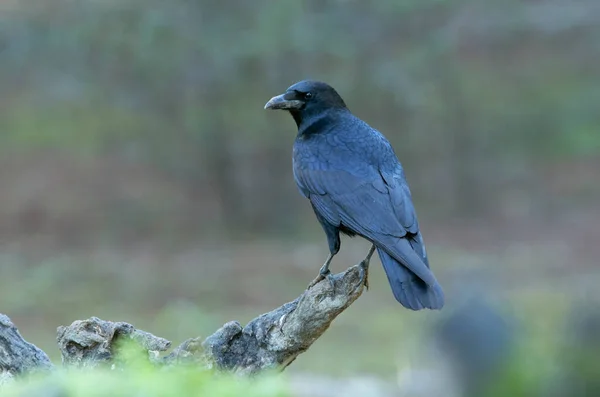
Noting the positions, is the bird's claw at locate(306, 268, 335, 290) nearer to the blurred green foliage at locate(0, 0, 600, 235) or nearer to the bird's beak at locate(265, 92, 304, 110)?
the bird's beak at locate(265, 92, 304, 110)

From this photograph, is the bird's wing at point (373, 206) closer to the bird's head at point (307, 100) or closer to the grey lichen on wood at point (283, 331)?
the grey lichen on wood at point (283, 331)

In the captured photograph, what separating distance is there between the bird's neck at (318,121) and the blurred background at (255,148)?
8992 millimetres

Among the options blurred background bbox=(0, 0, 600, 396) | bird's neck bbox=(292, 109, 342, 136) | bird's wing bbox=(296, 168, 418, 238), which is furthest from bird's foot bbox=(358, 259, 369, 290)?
blurred background bbox=(0, 0, 600, 396)

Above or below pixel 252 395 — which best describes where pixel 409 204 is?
above

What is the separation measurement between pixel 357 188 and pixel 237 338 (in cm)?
145

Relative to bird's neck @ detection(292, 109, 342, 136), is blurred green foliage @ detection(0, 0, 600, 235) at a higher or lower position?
higher

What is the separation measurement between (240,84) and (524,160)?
8.84m

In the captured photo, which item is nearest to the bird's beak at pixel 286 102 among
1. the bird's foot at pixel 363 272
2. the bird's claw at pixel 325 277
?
the bird's claw at pixel 325 277

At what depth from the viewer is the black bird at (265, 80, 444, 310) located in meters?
5.20

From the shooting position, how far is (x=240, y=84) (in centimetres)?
2111

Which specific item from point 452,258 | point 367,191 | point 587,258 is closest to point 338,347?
point 452,258

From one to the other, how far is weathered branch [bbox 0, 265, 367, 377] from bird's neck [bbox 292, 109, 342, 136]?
5.49ft

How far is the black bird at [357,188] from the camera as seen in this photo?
5195 mm

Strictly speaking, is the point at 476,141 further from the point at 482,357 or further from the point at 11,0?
the point at 482,357
